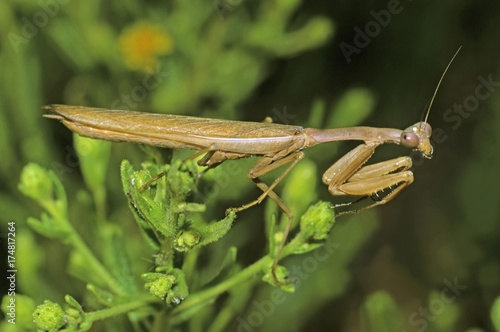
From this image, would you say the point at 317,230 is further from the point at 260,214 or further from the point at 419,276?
the point at 419,276

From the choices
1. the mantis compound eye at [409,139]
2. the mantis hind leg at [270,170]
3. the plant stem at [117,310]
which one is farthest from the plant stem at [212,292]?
the mantis compound eye at [409,139]

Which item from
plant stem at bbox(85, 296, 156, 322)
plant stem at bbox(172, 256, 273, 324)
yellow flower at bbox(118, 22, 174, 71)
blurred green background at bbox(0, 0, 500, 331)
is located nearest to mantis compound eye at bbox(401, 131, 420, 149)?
blurred green background at bbox(0, 0, 500, 331)

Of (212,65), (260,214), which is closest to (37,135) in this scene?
(212,65)

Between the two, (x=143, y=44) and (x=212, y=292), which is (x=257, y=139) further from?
(x=143, y=44)

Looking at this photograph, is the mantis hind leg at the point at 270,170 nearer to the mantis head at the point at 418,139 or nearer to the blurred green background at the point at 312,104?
the blurred green background at the point at 312,104

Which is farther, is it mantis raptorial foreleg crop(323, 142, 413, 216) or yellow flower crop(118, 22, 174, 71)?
yellow flower crop(118, 22, 174, 71)

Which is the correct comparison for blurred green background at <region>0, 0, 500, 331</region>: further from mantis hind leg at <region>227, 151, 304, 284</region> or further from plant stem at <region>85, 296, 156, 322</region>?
plant stem at <region>85, 296, 156, 322</region>

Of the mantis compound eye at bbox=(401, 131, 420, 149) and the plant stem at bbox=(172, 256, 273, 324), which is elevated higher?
the mantis compound eye at bbox=(401, 131, 420, 149)
